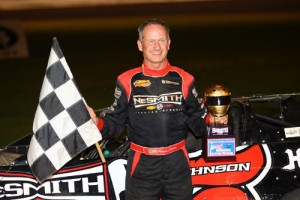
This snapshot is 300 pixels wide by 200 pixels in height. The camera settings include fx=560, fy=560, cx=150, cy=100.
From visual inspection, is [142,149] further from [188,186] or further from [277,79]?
[277,79]

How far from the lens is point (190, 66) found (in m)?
13.9

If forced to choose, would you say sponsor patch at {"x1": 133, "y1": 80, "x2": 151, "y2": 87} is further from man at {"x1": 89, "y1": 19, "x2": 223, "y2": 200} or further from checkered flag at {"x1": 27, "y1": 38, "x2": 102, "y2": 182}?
checkered flag at {"x1": 27, "y1": 38, "x2": 102, "y2": 182}

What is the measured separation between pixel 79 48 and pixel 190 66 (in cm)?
582

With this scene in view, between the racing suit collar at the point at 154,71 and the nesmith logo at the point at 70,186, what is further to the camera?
the nesmith logo at the point at 70,186

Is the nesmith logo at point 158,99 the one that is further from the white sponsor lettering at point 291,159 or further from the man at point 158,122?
the white sponsor lettering at point 291,159

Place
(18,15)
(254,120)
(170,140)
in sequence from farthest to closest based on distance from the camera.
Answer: (18,15) < (254,120) < (170,140)

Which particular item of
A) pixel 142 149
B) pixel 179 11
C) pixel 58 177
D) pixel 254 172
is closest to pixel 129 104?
A: pixel 142 149

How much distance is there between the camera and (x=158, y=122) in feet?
11.7

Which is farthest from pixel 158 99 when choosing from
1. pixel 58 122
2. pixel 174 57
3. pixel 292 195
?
pixel 174 57

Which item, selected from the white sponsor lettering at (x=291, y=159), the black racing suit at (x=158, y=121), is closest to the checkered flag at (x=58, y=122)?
the black racing suit at (x=158, y=121)

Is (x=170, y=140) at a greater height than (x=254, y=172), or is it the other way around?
(x=170, y=140)

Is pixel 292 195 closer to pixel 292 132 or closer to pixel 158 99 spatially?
pixel 292 132

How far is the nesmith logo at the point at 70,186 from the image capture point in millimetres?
4141

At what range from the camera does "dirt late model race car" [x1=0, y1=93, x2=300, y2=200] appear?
4.14 metres
